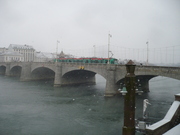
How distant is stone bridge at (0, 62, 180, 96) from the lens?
26664 mm

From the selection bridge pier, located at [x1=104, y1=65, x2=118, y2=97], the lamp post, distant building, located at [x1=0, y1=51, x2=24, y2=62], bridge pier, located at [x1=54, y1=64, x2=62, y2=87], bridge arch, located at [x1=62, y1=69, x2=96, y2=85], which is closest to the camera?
the lamp post

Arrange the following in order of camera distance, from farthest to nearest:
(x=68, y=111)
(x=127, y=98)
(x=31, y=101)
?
(x=31, y=101) < (x=68, y=111) < (x=127, y=98)

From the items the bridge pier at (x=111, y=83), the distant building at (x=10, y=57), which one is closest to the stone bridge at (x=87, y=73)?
the bridge pier at (x=111, y=83)

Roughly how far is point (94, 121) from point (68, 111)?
222 inches

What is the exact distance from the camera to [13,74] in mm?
81375

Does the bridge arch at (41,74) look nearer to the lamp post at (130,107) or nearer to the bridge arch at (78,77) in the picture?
the bridge arch at (78,77)

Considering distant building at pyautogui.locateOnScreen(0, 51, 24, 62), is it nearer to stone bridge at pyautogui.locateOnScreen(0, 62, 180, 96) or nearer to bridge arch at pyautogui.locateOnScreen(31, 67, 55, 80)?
stone bridge at pyautogui.locateOnScreen(0, 62, 180, 96)

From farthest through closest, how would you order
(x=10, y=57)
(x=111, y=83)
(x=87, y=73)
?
1. (x=10, y=57)
2. (x=87, y=73)
3. (x=111, y=83)

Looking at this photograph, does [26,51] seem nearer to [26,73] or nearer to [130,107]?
[26,73]

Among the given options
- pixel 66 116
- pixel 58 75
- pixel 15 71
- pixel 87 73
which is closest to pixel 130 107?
pixel 66 116

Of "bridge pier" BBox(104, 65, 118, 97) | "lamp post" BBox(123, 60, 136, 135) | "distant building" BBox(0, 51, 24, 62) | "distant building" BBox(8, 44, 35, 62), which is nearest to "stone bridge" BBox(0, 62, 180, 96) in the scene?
"bridge pier" BBox(104, 65, 118, 97)

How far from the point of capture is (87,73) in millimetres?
52094

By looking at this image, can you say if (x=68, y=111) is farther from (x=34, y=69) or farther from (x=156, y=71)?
(x=34, y=69)

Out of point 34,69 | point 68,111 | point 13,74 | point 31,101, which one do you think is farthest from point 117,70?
point 13,74
